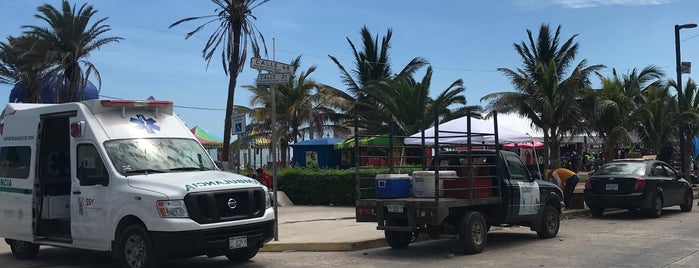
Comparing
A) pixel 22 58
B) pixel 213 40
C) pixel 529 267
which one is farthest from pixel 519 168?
pixel 22 58

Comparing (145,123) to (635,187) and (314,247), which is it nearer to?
(314,247)

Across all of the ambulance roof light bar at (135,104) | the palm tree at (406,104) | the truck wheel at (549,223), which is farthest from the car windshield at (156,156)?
the palm tree at (406,104)

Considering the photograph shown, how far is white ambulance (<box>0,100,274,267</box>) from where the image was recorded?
8305 millimetres

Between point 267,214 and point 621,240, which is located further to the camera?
point 621,240

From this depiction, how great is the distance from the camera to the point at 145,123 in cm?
997

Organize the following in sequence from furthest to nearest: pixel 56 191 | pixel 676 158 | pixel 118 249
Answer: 1. pixel 676 158
2. pixel 56 191
3. pixel 118 249

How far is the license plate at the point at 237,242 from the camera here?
860 cm

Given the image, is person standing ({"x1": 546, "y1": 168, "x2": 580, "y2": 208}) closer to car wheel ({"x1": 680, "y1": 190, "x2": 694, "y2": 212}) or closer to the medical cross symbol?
car wheel ({"x1": 680, "y1": 190, "x2": 694, "y2": 212})

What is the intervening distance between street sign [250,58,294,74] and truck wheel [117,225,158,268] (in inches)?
154

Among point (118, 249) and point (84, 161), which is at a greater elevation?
point (84, 161)

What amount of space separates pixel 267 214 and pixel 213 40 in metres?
14.3

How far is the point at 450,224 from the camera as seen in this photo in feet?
35.0

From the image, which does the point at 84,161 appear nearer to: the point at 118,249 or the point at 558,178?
the point at 118,249

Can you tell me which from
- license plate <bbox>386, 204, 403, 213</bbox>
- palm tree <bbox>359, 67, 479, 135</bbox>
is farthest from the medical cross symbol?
palm tree <bbox>359, 67, 479, 135</bbox>
